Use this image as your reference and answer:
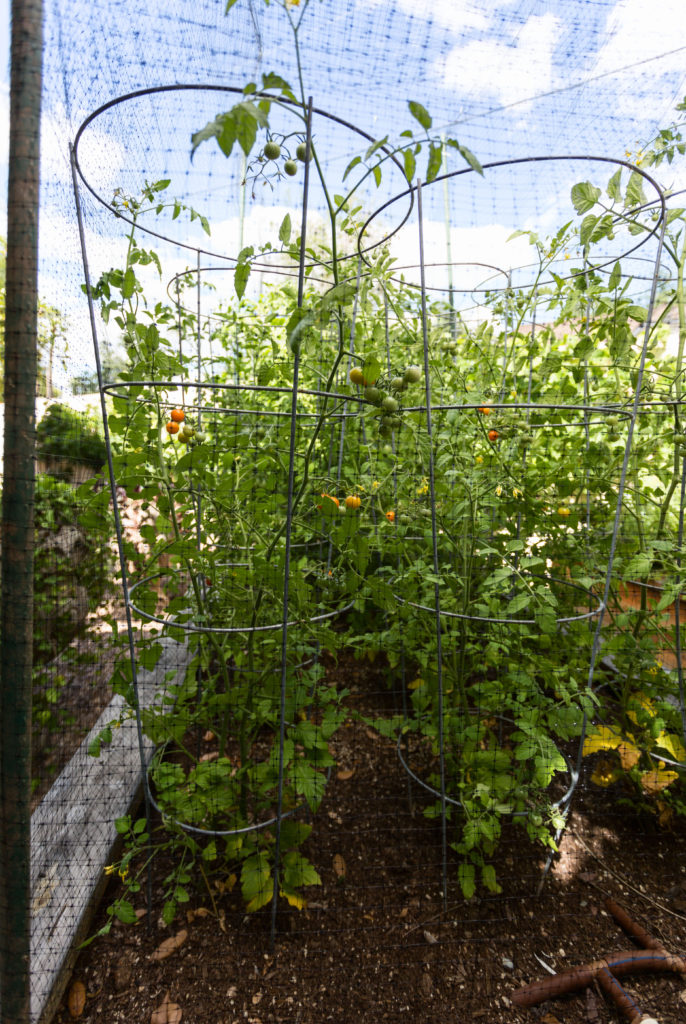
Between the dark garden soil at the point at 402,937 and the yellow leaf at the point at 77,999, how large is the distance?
0.01 m

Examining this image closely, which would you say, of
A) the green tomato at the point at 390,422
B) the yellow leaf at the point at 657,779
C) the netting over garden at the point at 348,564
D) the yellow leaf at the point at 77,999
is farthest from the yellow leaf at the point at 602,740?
the yellow leaf at the point at 77,999

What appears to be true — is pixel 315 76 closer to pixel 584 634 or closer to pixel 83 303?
pixel 83 303

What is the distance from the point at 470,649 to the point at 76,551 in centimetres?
137

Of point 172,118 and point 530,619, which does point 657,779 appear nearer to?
point 530,619

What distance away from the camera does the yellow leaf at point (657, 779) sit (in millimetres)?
1837

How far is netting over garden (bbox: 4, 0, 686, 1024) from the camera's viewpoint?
53.8 inches

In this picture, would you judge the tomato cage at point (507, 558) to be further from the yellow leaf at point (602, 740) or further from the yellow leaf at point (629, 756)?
the yellow leaf at point (629, 756)

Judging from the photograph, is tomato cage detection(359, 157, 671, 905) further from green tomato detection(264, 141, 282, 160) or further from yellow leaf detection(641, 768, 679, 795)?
green tomato detection(264, 141, 282, 160)

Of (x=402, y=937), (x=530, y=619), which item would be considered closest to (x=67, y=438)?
(x=530, y=619)

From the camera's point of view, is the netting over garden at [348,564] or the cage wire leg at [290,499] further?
the netting over garden at [348,564]

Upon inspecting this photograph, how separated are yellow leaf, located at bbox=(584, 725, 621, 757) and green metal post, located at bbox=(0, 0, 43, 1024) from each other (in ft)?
5.28

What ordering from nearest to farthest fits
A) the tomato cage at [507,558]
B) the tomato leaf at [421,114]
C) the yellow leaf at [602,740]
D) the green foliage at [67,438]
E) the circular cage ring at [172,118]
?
the tomato leaf at [421,114] < the circular cage ring at [172,118] < the tomato cage at [507,558] < the green foliage at [67,438] < the yellow leaf at [602,740]

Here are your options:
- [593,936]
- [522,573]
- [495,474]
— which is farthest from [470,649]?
[593,936]

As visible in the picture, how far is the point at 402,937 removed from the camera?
5.04 ft
